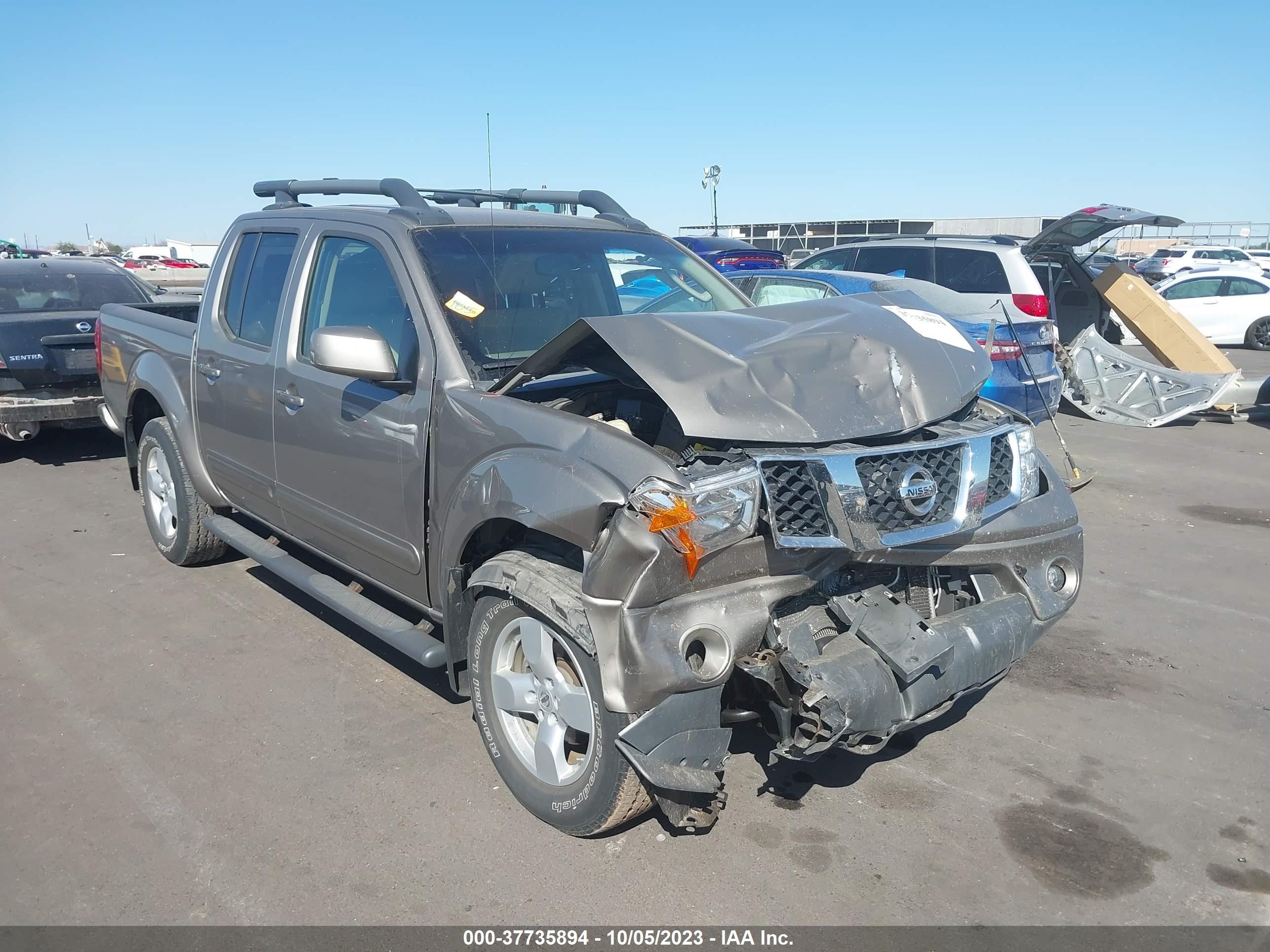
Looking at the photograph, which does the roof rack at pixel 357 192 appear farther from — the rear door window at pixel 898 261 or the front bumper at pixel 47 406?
the rear door window at pixel 898 261

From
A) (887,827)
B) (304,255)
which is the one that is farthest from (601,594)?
(304,255)

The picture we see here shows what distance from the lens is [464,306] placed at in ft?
12.1

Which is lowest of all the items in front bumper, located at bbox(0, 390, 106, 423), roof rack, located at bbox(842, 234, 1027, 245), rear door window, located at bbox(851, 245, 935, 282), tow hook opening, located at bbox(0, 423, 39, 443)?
tow hook opening, located at bbox(0, 423, 39, 443)

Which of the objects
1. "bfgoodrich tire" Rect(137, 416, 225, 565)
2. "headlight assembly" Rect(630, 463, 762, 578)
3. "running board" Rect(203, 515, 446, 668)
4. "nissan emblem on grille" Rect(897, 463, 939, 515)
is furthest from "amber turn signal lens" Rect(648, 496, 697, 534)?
"bfgoodrich tire" Rect(137, 416, 225, 565)

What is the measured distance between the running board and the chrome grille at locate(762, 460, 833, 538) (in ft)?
4.72

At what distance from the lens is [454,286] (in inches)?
147

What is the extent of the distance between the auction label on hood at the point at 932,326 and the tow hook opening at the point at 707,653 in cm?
142

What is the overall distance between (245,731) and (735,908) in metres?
2.18

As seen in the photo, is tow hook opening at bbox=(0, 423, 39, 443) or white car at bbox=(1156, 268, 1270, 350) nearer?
tow hook opening at bbox=(0, 423, 39, 443)

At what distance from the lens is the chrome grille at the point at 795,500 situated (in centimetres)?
279

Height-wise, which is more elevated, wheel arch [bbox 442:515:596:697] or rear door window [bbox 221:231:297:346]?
rear door window [bbox 221:231:297:346]

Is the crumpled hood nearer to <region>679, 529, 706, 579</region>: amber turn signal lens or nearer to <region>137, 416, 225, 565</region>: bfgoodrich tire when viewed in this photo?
<region>679, 529, 706, 579</region>: amber turn signal lens

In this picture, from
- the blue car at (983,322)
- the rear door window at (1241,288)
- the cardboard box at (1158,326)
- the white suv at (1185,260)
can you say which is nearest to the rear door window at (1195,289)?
the rear door window at (1241,288)

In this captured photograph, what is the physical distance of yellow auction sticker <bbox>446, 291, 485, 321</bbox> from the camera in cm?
365
